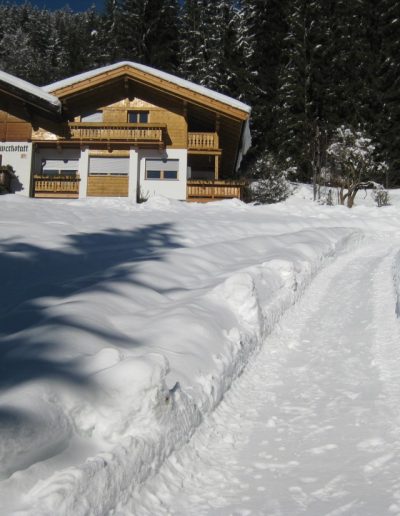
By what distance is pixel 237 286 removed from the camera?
20.9 feet

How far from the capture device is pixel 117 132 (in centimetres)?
2378

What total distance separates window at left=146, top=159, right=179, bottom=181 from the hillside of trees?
11.0 metres

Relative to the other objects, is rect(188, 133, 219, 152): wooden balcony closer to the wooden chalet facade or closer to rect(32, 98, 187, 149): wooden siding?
the wooden chalet facade

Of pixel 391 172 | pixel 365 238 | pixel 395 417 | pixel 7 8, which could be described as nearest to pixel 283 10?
pixel 391 172

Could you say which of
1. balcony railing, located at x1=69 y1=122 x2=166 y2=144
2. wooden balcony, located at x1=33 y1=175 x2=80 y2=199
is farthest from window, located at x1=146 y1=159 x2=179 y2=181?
wooden balcony, located at x1=33 y1=175 x2=80 y2=199

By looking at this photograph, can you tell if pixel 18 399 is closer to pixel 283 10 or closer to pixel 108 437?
pixel 108 437

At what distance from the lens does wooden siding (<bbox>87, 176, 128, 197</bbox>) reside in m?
24.1

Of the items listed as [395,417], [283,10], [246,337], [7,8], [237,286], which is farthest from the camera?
[7,8]

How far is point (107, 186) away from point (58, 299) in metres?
19.0

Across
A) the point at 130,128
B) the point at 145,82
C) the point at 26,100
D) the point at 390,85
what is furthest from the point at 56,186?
the point at 390,85

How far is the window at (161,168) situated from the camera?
971 inches

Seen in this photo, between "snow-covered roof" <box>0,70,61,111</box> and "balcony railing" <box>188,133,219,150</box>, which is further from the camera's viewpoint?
"balcony railing" <box>188,133,219,150</box>

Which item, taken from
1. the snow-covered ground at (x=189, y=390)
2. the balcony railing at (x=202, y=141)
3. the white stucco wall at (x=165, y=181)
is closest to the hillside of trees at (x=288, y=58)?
the balcony railing at (x=202, y=141)

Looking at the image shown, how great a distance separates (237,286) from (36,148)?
21224mm
